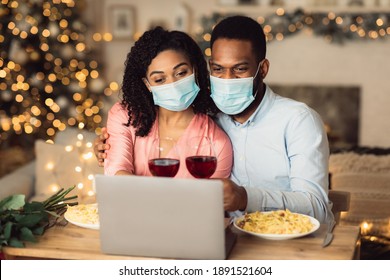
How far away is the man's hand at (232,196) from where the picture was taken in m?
1.74

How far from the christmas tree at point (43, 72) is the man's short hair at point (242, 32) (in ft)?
10.1

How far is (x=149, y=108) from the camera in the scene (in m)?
2.35

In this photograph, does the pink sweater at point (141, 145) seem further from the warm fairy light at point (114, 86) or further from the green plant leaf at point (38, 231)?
the warm fairy light at point (114, 86)

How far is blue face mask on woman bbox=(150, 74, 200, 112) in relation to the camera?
7.29 ft

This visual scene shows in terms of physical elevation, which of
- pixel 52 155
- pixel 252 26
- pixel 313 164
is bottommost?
pixel 52 155

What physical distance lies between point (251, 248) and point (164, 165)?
310mm

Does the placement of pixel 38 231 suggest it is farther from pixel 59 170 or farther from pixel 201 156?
pixel 59 170

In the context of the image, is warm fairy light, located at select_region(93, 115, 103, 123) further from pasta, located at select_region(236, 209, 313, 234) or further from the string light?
pasta, located at select_region(236, 209, 313, 234)

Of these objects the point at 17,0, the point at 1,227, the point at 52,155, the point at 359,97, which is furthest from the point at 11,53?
the point at 1,227

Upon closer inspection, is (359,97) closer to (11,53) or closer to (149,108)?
(11,53)

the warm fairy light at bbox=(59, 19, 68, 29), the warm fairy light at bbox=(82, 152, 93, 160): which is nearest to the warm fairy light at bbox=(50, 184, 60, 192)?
the warm fairy light at bbox=(82, 152, 93, 160)

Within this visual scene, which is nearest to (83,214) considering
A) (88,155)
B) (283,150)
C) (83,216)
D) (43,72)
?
(83,216)

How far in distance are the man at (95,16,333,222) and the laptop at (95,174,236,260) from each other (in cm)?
58
